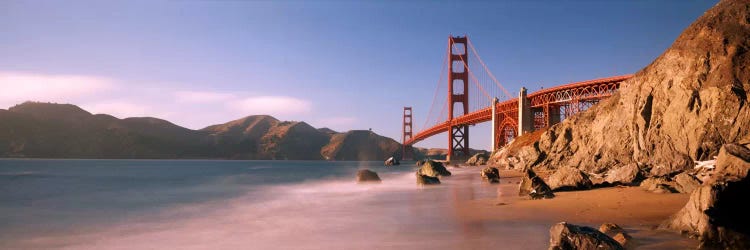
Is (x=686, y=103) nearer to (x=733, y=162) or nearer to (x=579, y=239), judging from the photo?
(x=733, y=162)

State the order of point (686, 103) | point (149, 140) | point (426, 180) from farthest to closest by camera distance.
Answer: point (149, 140), point (426, 180), point (686, 103)

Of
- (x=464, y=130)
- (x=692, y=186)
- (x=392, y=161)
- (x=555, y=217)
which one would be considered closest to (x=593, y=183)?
(x=692, y=186)

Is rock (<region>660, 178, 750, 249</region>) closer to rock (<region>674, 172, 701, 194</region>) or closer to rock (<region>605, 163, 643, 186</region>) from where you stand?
rock (<region>674, 172, 701, 194</region>)

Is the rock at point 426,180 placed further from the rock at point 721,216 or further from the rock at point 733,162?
the rock at point 721,216

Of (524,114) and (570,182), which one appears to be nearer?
(570,182)

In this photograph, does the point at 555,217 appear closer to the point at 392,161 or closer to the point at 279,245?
the point at 279,245

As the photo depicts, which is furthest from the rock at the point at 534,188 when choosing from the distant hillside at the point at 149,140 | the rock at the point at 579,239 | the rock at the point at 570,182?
the distant hillside at the point at 149,140

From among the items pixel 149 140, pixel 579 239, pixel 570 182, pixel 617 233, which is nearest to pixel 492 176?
pixel 570 182
